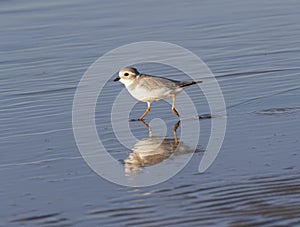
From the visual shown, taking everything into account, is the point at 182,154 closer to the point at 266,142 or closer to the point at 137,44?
the point at 266,142

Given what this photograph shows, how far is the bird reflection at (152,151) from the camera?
7.51 meters

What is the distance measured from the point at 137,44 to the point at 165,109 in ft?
11.6

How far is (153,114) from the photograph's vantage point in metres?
9.60

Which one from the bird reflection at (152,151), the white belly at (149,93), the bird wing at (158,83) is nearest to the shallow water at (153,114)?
the bird reflection at (152,151)

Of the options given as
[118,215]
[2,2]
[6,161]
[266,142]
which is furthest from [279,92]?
[2,2]

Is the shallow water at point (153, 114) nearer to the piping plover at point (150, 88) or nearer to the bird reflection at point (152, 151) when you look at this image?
the bird reflection at point (152, 151)

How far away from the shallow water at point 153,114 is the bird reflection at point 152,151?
0.32ft

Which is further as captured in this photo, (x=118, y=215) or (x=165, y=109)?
(x=165, y=109)

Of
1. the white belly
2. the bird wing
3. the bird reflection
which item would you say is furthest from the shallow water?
the bird wing

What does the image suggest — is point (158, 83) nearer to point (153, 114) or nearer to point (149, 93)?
point (149, 93)

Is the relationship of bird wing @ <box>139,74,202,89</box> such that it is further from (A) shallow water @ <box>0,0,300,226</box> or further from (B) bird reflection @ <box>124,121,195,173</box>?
(B) bird reflection @ <box>124,121,195,173</box>

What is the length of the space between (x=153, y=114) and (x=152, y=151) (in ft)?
5.45

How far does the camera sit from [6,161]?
7.66 m

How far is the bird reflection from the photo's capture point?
7.51m
